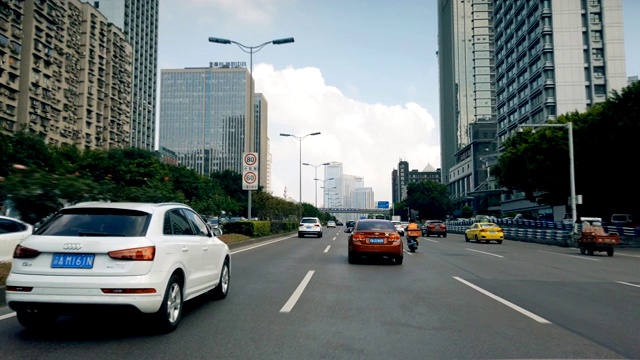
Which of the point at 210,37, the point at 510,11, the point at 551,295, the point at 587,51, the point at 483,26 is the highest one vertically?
the point at 483,26

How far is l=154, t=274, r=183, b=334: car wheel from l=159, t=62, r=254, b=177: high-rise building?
6176 inches

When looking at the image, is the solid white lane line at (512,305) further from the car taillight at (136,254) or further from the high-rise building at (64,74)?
the high-rise building at (64,74)

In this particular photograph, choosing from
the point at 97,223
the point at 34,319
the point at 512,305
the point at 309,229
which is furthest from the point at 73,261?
the point at 309,229

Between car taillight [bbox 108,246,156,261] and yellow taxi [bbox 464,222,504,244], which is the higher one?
car taillight [bbox 108,246,156,261]

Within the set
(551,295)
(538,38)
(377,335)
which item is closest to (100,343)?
(377,335)

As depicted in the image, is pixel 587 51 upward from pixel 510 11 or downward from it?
downward

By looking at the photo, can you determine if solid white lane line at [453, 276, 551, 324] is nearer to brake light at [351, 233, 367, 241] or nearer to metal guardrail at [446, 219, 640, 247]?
brake light at [351, 233, 367, 241]

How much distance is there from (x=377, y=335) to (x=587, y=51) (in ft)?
262

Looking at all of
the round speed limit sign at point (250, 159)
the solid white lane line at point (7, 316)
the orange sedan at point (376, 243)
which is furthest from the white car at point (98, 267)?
the round speed limit sign at point (250, 159)

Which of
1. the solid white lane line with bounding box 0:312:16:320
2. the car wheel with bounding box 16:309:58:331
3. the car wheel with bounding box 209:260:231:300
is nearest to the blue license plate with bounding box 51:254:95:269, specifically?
the car wheel with bounding box 16:309:58:331

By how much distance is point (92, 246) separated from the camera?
5191 mm

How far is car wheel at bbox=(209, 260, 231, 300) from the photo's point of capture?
7.86 metres

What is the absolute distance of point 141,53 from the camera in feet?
384

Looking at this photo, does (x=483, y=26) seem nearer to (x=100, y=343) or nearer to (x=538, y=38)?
(x=538, y=38)
